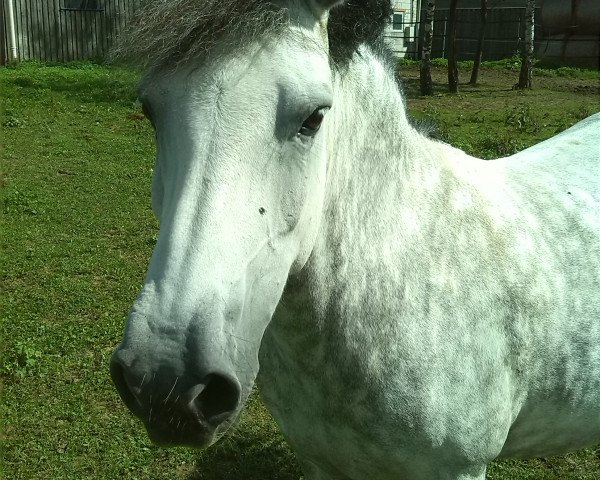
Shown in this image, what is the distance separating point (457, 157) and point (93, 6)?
59.6ft

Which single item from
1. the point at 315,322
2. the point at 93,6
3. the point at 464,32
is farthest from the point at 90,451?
the point at 464,32

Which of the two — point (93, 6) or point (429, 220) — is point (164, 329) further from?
point (93, 6)

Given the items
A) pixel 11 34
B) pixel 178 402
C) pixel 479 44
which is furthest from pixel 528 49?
pixel 178 402

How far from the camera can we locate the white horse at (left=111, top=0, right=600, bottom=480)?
1.54 meters

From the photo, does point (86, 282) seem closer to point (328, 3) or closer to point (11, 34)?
point (328, 3)

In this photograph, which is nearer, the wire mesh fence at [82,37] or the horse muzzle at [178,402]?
the horse muzzle at [178,402]

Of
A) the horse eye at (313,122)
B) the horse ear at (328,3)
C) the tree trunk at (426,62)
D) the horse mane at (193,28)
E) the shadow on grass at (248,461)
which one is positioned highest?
the horse ear at (328,3)

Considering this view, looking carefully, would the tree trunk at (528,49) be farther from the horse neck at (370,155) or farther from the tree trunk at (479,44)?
the horse neck at (370,155)

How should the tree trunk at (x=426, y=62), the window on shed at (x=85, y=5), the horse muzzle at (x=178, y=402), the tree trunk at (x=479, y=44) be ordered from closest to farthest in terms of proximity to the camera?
the horse muzzle at (x=178, y=402) → the tree trunk at (x=426, y=62) → the tree trunk at (x=479, y=44) → the window on shed at (x=85, y=5)

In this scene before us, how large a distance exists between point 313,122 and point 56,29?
17594mm

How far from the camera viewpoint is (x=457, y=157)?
2.46 metres

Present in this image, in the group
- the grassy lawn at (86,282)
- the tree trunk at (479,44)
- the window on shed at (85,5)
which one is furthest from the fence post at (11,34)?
the tree trunk at (479,44)

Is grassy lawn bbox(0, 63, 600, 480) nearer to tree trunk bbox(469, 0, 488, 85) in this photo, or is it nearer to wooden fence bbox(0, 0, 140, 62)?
tree trunk bbox(469, 0, 488, 85)

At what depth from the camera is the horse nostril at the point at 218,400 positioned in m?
1.52
